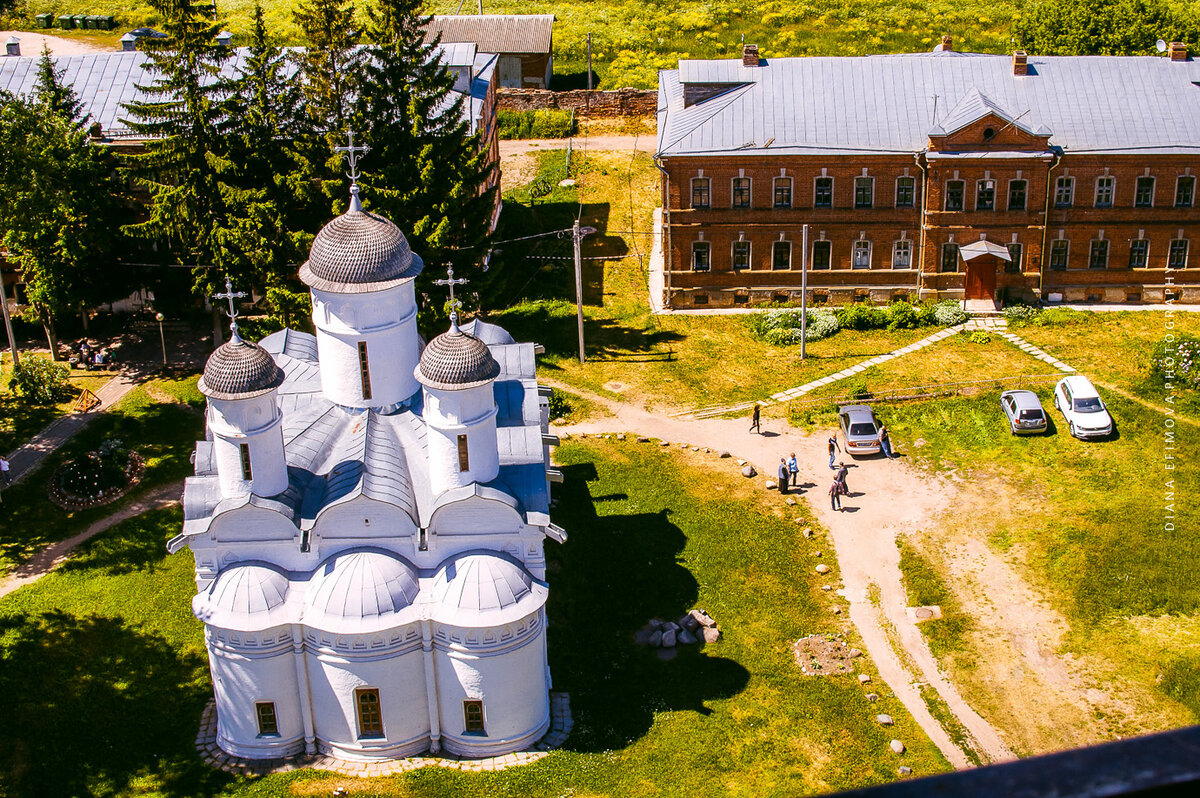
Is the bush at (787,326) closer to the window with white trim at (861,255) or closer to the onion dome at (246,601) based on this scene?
the window with white trim at (861,255)

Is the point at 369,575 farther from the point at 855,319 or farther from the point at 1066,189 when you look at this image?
the point at 1066,189

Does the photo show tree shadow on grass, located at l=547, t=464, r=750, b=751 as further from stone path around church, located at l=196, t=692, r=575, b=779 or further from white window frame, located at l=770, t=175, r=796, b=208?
white window frame, located at l=770, t=175, r=796, b=208

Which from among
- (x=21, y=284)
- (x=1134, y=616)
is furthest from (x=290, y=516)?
(x=21, y=284)

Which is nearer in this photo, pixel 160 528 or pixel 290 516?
pixel 290 516

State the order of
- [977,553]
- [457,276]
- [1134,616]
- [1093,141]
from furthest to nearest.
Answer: [1093,141], [457,276], [977,553], [1134,616]

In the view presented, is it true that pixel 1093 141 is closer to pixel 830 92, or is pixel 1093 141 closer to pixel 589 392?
pixel 830 92

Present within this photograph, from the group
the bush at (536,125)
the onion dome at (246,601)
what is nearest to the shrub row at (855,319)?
the bush at (536,125)
